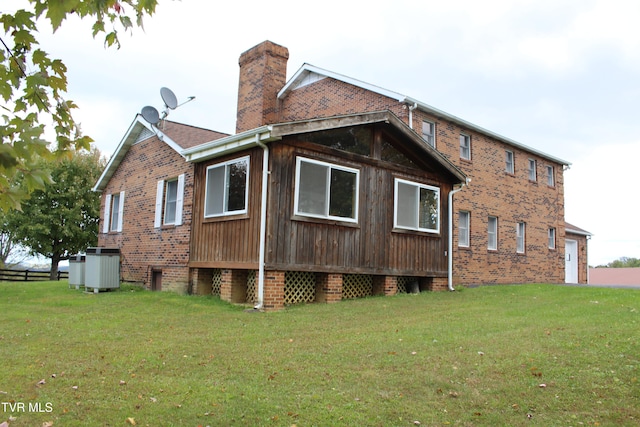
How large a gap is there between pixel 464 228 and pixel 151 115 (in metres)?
10.4

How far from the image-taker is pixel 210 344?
7.45 metres

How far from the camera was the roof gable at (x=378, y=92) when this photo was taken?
1505 cm

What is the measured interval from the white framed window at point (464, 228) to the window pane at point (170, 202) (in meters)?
8.96

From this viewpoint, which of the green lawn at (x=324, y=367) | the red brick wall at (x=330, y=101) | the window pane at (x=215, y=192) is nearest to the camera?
the green lawn at (x=324, y=367)

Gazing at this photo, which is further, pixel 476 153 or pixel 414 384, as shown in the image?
pixel 476 153

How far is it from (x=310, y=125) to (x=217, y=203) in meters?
3.17

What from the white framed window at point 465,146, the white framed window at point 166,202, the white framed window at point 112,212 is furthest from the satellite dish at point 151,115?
the white framed window at point 465,146

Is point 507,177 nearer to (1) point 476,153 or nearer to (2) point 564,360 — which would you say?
(1) point 476,153

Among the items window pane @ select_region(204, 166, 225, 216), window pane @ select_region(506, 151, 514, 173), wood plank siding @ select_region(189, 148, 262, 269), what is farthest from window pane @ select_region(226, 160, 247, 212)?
window pane @ select_region(506, 151, 514, 173)

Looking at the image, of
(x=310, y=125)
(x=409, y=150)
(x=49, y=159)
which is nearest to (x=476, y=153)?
(x=409, y=150)

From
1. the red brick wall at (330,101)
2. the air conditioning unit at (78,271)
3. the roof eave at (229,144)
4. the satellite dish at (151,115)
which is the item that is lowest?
the air conditioning unit at (78,271)

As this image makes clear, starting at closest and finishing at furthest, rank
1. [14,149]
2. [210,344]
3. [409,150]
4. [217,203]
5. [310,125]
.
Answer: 1. [14,149]
2. [210,344]
3. [310,125]
4. [217,203]
5. [409,150]

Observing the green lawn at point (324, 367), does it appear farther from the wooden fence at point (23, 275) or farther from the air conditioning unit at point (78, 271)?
the wooden fence at point (23, 275)

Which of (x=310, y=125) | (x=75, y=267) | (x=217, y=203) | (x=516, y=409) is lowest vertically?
(x=516, y=409)
